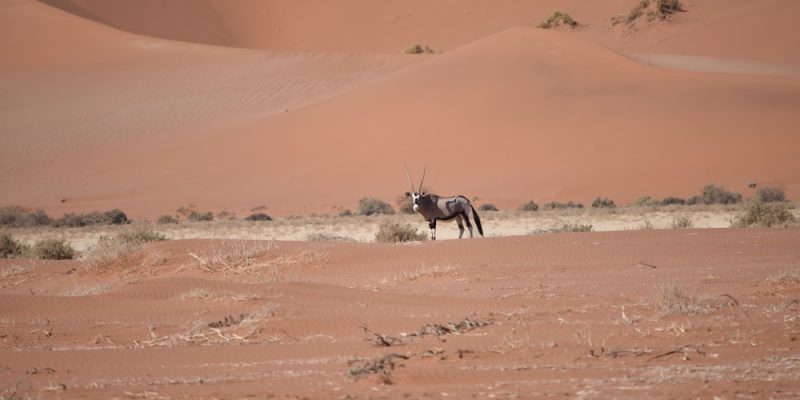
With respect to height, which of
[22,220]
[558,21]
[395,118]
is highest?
[558,21]

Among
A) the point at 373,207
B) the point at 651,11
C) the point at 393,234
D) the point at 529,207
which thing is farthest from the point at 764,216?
the point at 651,11

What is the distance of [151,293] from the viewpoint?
1080 cm

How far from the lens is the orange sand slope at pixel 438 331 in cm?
645

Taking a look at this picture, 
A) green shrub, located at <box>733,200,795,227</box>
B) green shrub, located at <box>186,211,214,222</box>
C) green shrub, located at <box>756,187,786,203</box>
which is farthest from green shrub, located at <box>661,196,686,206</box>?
green shrub, located at <box>186,211,214,222</box>

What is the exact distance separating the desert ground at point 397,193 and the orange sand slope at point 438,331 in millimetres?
40

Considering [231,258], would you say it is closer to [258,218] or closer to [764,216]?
[764,216]

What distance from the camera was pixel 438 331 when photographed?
26.0ft

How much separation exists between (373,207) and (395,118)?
11.9 metres

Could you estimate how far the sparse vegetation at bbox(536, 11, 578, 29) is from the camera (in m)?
67.2

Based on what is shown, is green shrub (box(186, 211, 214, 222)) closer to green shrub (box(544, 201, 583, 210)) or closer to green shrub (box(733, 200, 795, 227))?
green shrub (box(544, 201, 583, 210))

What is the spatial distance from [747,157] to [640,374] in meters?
32.2

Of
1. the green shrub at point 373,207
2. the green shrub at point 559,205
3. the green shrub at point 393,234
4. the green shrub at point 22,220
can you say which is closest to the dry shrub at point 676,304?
the green shrub at point 393,234

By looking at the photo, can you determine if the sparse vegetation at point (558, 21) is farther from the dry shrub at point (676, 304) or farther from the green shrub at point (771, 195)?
the dry shrub at point (676, 304)

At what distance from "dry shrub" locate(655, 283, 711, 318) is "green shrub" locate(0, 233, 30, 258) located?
14.9 m
